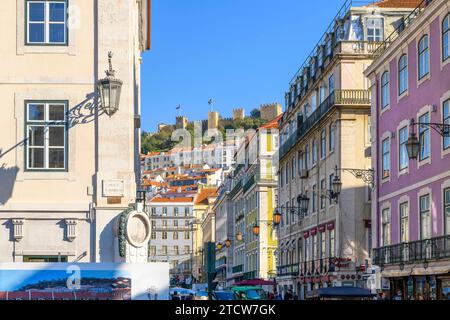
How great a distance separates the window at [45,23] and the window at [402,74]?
20.2 metres

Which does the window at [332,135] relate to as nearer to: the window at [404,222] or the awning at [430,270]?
the window at [404,222]

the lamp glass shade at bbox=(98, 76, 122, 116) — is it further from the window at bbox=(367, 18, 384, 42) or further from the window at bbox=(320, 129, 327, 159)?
the window at bbox=(320, 129, 327, 159)

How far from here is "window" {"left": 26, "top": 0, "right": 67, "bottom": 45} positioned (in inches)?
712

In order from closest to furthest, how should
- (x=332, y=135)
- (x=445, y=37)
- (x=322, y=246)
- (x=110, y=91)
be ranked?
(x=110, y=91) → (x=445, y=37) → (x=332, y=135) → (x=322, y=246)

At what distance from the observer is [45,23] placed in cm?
1817

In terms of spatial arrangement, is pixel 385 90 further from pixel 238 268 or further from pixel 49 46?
pixel 238 268

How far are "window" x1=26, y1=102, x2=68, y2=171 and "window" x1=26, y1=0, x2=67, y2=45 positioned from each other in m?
1.38

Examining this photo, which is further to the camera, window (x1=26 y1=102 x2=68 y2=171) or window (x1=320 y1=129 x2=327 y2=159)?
window (x1=320 y1=129 x2=327 y2=159)

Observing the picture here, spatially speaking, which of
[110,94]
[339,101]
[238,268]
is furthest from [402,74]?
[238,268]

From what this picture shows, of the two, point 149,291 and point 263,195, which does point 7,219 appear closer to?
point 149,291

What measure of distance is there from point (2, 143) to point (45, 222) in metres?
1.86

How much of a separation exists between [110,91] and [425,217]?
1832 cm

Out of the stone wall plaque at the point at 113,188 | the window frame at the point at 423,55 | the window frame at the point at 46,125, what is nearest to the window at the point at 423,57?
the window frame at the point at 423,55

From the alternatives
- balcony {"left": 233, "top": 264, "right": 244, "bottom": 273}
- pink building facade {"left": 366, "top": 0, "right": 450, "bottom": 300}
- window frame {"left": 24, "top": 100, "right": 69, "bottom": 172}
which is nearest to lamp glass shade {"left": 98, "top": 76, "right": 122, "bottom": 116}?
window frame {"left": 24, "top": 100, "right": 69, "bottom": 172}
